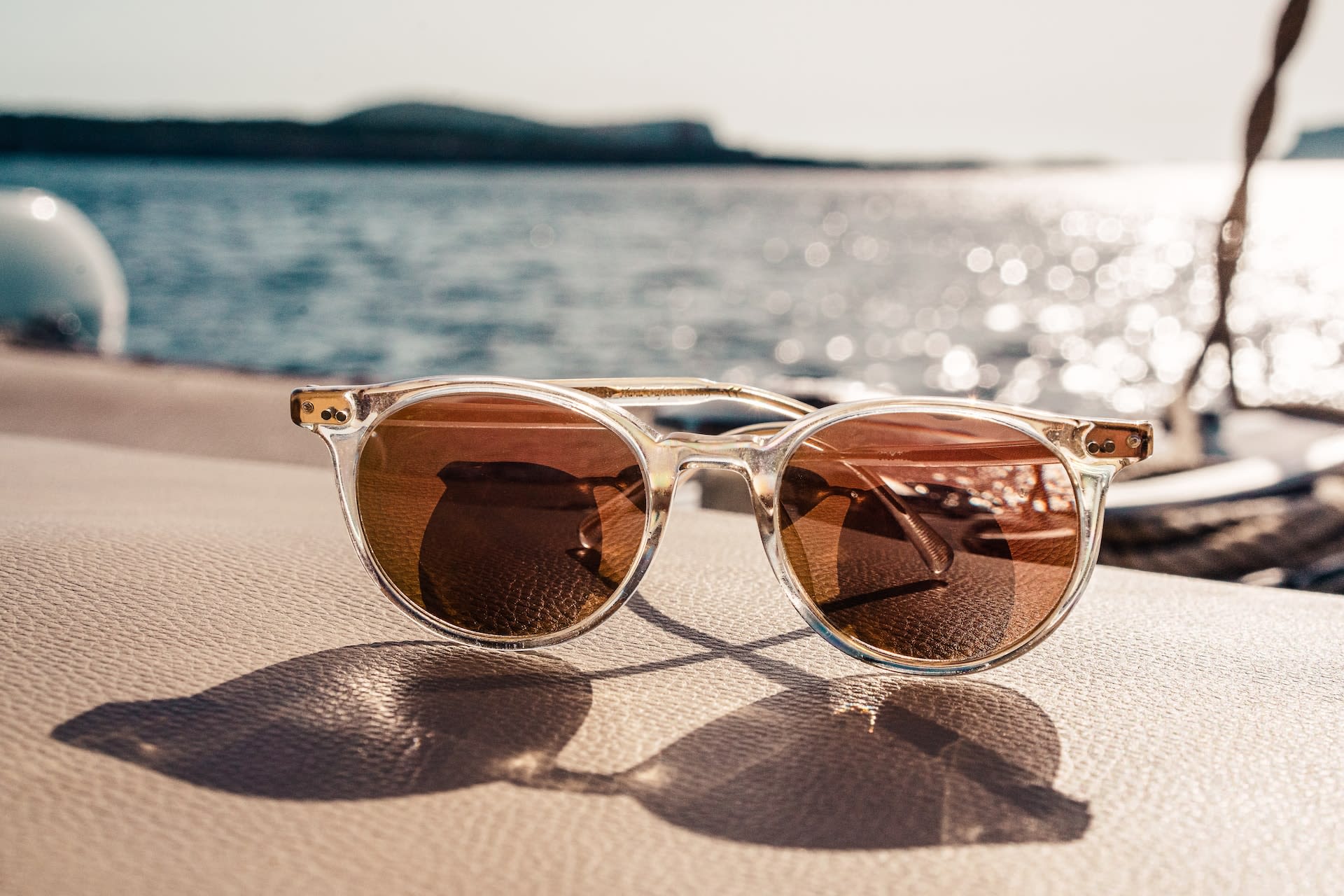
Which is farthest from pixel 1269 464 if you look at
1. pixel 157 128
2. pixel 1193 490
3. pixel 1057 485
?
pixel 157 128

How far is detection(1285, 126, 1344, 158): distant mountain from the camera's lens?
6241cm

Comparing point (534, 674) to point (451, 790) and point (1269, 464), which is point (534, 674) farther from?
point (1269, 464)

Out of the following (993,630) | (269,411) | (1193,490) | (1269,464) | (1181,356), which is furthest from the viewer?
(1181,356)

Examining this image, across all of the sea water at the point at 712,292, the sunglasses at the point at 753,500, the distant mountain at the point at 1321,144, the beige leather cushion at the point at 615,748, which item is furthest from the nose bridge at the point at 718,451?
the distant mountain at the point at 1321,144

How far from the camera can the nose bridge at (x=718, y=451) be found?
0.77 m

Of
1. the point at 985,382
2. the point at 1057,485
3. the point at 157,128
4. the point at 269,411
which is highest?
the point at 157,128

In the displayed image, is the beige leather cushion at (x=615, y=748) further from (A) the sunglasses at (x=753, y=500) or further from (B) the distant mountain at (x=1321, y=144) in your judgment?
(B) the distant mountain at (x=1321, y=144)

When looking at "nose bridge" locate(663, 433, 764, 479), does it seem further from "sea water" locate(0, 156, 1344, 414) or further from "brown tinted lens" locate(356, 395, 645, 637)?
"sea water" locate(0, 156, 1344, 414)

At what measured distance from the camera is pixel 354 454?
76 cm

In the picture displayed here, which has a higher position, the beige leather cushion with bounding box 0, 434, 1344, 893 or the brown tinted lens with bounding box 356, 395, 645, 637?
the brown tinted lens with bounding box 356, 395, 645, 637

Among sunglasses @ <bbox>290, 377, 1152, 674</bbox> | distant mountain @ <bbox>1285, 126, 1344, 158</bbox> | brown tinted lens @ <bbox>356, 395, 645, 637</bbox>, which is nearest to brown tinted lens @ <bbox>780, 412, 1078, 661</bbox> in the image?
sunglasses @ <bbox>290, 377, 1152, 674</bbox>

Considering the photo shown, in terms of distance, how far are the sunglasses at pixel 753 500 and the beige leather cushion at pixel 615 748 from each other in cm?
4

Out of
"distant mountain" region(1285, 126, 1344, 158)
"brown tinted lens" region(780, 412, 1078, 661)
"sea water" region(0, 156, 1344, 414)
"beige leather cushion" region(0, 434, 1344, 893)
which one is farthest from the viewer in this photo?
"distant mountain" region(1285, 126, 1344, 158)

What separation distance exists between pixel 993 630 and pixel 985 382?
1037 centimetres
